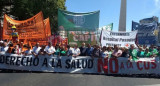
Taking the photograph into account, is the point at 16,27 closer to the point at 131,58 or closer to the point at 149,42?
the point at 131,58

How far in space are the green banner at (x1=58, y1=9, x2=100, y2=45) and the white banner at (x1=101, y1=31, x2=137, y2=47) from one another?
847 millimetres

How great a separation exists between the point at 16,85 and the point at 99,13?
697 cm

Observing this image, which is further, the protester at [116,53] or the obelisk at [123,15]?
the obelisk at [123,15]

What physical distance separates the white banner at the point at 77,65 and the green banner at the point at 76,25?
1.65 meters

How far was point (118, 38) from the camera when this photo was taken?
11828 millimetres

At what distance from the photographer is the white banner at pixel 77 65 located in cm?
1065

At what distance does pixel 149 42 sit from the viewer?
1408 cm

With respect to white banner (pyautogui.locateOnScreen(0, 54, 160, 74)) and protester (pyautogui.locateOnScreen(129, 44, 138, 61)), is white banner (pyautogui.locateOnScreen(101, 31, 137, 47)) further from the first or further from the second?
white banner (pyautogui.locateOnScreen(0, 54, 160, 74))

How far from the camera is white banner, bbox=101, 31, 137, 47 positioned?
11.7m

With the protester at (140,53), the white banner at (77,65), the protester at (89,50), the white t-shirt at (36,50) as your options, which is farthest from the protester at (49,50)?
the protester at (140,53)

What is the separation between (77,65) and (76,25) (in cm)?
246

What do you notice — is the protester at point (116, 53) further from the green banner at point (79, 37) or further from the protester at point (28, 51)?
the protester at point (28, 51)

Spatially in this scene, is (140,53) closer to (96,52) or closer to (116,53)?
(116,53)

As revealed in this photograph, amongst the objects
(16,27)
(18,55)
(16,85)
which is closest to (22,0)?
(16,27)
